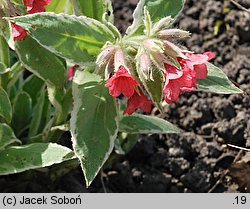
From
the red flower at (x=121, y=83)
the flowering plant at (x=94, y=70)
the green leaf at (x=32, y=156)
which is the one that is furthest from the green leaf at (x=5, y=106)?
the red flower at (x=121, y=83)

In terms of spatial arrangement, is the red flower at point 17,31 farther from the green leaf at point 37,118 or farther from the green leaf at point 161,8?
the green leaf at point 37,118

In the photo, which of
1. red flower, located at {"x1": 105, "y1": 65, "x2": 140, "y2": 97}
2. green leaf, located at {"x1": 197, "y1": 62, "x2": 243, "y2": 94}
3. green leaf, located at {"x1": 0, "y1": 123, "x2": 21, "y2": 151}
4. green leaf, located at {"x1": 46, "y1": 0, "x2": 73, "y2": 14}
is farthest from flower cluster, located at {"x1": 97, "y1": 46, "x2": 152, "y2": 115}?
green leaf, located at {"x1": 0, "y1": 123, "x2": 21, "y2": 151}

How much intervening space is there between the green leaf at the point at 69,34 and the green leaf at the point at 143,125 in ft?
1.09

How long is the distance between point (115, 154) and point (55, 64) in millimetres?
545

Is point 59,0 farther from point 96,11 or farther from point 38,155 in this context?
point 38,155

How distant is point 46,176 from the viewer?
2.14 m

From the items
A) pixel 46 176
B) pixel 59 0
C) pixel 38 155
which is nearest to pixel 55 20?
pixel 59 0

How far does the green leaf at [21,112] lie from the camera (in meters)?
2.15

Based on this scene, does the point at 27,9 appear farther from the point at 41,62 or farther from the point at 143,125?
the point at 143,125

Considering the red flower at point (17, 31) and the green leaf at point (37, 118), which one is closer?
the red flower at point (17, 31)

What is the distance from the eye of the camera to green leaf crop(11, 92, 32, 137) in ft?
7.05

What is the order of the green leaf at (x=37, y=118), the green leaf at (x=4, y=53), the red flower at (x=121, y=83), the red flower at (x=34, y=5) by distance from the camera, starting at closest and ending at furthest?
the red flower at (x=121, y=83) → the red flower at (x=34, y=5) → the green leaf at (x=4, y=53) → the green leaf at (x=37, y=118)

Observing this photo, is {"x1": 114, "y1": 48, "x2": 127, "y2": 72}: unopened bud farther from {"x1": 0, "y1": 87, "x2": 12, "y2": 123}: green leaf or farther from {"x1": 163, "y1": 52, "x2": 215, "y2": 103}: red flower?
{"x1": 0, "y1": 87, "x2": 12, "y2": 123}: green leaf

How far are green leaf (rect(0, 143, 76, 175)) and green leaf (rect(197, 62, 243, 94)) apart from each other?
1.49 feet
